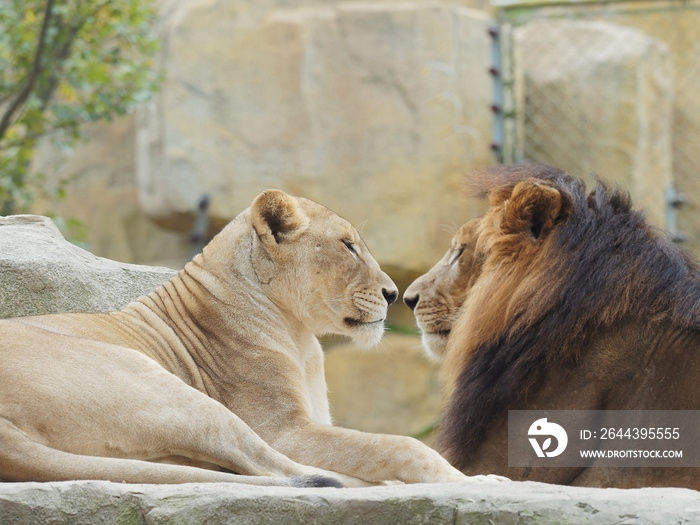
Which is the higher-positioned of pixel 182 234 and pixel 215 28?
pixel 215 28

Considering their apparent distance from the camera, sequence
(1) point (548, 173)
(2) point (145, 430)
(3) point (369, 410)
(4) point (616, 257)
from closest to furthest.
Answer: (2) point (145, 430)
(4) point (616, 257)
(1) point (548, 173)
(3) point (369, 410)

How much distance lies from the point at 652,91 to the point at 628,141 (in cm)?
64

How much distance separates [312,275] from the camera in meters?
3.75

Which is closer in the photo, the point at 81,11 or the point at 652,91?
the point at 81,11

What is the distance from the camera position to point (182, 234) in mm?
11172

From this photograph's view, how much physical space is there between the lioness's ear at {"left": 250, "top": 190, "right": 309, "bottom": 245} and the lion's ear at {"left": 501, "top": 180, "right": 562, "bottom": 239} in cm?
76

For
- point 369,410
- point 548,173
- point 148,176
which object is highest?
point 548,173

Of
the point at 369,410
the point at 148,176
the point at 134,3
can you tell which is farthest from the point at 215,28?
the point at 369,410

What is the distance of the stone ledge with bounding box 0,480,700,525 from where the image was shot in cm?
232

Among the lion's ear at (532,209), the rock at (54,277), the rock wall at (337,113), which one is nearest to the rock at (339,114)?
the rock wall at (337,113)

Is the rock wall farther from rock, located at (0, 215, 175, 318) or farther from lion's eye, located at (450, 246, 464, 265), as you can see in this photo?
lion's eye, located at (450, 246, 464, 265)

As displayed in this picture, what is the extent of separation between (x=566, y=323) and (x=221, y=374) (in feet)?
3.76

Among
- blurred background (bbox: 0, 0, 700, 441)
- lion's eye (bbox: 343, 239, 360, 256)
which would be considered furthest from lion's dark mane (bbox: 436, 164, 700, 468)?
blurred background (bbox: 0, 0, 700, 441)

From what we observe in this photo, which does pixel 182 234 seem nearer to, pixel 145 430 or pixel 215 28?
pixel 215 28
